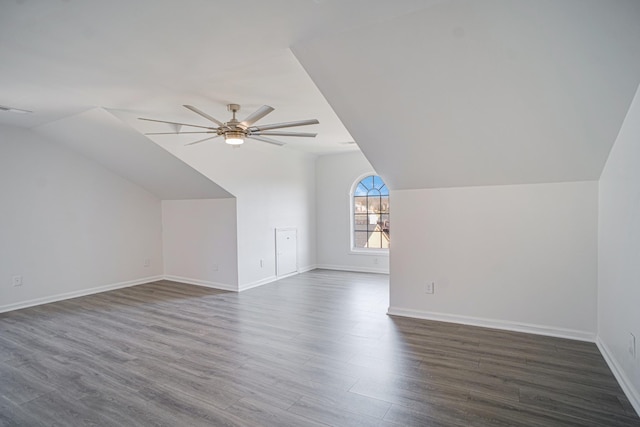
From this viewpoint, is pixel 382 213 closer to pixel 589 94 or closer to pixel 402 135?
pixel 402 135

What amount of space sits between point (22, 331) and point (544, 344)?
5358 mm

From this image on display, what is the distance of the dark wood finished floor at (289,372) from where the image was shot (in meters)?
2.15

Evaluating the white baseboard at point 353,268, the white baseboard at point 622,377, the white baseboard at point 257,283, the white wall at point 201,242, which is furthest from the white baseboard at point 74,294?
the white baseboard at point 622,377

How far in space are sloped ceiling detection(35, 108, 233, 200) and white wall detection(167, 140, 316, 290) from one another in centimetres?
26

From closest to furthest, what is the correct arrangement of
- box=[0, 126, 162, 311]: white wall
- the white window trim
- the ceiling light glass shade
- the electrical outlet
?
the ceiling light glass shade → the electrical outlet → box=[0, 126, 162, 311]: white wall → the white window trim

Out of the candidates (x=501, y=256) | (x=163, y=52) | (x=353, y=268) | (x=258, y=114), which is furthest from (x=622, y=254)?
(x=353, y=268)

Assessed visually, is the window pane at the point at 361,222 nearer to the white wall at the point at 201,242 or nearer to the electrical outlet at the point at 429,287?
the white wall at the point at 201,242

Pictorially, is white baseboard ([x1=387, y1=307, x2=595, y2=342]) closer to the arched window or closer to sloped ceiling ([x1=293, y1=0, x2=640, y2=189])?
sloped ceiling ([x1=293, y1=0, x2=640, y2=189])

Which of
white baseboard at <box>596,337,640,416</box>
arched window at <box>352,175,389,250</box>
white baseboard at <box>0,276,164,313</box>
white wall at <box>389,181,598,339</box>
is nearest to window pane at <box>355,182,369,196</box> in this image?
arched window at <box>352,175,389,250</box>

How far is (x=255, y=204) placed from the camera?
19.0ft

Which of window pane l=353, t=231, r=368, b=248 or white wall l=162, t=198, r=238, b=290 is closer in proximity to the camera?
white wall l=162, t=198, r=238, b=290

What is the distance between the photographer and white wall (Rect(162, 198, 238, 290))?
5.46m

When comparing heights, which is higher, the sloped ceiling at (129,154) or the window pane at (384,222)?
the sloped ceiling at (129,154)

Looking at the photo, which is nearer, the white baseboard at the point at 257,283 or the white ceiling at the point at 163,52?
the white ceiling at the point at 163,52
